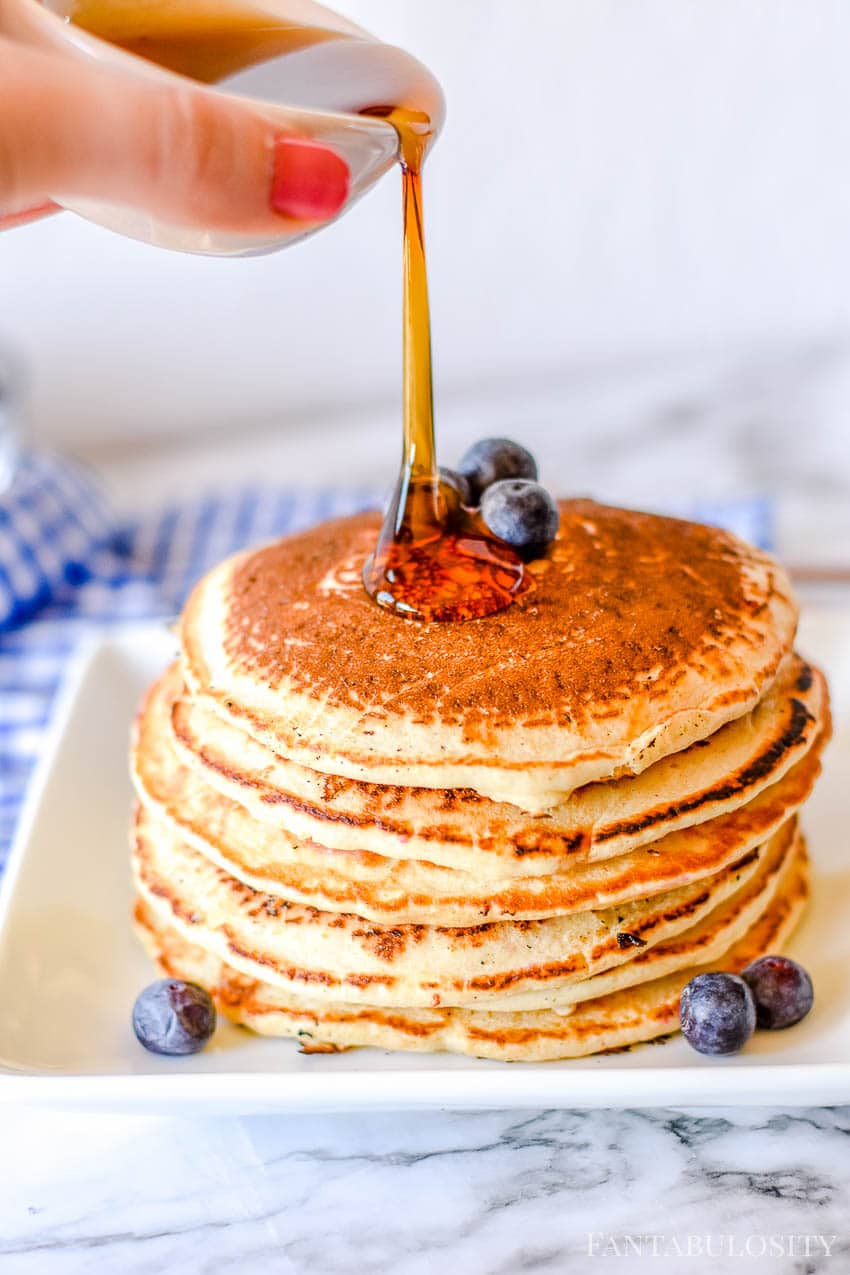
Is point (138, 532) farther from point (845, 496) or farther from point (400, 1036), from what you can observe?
point (400, 1036)

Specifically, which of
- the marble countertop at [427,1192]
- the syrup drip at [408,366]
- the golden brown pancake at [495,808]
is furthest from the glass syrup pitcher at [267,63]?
the marble countertop at [427,1192]

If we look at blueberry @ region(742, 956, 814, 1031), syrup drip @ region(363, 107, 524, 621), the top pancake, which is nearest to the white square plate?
blueberry @ region(742, 956, 814, 1031)

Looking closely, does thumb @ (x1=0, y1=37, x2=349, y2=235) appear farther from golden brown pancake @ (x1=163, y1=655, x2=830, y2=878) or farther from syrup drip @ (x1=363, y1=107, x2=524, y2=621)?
golden brown pancake @ (x1=163, y1=655, x2=830, y2=878)

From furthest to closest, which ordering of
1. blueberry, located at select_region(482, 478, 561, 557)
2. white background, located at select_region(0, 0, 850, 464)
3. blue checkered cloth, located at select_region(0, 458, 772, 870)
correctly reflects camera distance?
white background, located at select_region(0, 0, 850, 464) → blue checkered cloth, located at select_region(0, 458, 772, 870) → blueberry, located at select_region(482, 478, 561, 557)

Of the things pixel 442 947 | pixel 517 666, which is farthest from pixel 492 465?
pixel 442 947

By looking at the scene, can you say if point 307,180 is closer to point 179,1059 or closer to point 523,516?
point 523,516

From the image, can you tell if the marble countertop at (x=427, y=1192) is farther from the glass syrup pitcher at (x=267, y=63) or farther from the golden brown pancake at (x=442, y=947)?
the glass syrup pitcher at (x=267, y=63)

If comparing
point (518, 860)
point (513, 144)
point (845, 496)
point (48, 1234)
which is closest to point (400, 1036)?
point (518, 860)
